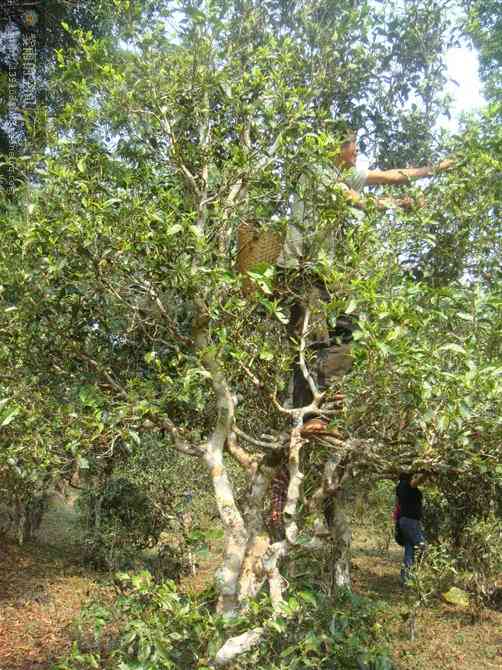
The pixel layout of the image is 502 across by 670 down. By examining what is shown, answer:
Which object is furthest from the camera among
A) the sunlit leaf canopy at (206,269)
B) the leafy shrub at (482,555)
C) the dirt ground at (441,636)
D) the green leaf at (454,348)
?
the leafy shrub at (482,555)

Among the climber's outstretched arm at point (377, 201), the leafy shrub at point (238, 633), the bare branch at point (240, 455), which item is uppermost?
the climber's outstretched arm at point (377, 201)

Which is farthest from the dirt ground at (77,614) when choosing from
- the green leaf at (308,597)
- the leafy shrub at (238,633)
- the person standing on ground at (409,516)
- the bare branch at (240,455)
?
the green leaf at (308,597)

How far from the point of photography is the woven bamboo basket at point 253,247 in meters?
3.68

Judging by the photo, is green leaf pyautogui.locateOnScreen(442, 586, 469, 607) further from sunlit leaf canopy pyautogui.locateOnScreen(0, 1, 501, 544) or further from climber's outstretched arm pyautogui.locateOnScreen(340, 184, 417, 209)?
climber's outstretched arm pyautogui.locateOnScreen(340, 184, 417, 209)

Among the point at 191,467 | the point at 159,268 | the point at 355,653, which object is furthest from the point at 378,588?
the point at 159,268

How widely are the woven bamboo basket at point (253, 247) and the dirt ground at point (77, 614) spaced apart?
242cm

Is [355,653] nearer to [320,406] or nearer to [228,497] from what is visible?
[228,497]

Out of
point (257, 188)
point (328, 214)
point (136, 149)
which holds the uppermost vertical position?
point (136, 149)

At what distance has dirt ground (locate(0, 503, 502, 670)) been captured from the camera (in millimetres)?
5750

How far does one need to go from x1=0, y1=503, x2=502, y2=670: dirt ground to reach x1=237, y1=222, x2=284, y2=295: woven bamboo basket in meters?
2.42

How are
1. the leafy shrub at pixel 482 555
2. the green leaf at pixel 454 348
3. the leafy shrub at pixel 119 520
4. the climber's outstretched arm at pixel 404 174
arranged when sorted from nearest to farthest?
the green leaf at pixel 454 348, the climber's outstretched arm at pixel 404 174, the leafy shrub at pixel 482 555, the leafy shrub at pixel 119 520

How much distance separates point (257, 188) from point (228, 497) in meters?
1.69

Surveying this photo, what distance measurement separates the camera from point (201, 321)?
3.47m

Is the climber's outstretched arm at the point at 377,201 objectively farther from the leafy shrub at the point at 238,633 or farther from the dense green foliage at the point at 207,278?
the leafy shrub at the point at 238,633
